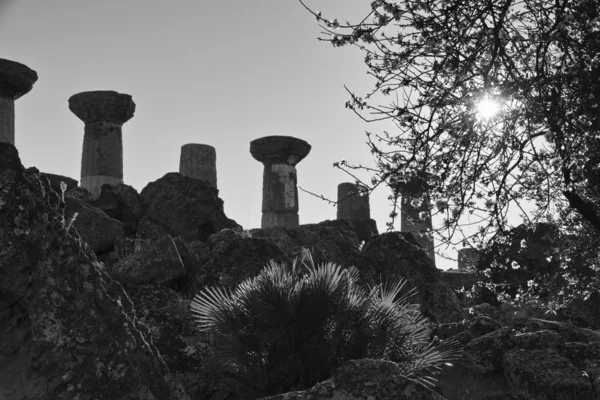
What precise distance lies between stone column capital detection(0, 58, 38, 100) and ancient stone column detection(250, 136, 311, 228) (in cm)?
783

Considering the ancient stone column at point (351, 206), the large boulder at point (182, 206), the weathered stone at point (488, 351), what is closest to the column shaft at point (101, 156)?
the large boulder at point (182, 206)

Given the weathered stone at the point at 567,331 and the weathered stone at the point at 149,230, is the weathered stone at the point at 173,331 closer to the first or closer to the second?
the weathered stone at the point at 567,331

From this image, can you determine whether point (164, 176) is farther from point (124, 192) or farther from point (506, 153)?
point (506, 153)

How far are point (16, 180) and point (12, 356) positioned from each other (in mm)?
888

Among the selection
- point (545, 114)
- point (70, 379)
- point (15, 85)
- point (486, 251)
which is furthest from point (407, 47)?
point (15, 85)

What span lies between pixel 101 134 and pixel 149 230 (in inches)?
279

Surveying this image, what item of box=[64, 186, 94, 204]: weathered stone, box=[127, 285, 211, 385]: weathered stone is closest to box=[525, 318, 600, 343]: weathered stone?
box=[127, 285, 211, 385]: weathered stone

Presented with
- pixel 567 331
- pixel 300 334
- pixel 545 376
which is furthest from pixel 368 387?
pixel 567 331

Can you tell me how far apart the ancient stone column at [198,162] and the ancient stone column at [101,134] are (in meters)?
1.83

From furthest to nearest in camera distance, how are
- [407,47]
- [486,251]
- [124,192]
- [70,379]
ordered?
[124,192] < [486,251] < [407,47] < [70,379]

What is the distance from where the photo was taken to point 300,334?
6199 millimetres

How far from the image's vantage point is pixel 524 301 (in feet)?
26.1

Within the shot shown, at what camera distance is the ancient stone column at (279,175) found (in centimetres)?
Result: 2425

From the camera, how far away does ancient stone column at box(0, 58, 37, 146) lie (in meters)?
18.3
